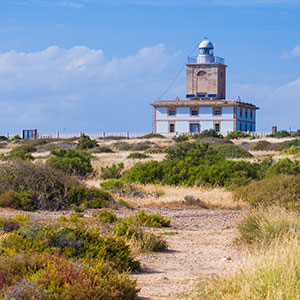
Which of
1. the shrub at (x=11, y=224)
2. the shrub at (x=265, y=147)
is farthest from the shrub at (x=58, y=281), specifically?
the shrub at (x=265, y=147)

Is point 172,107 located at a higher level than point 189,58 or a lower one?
lower

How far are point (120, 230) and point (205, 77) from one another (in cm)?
7390

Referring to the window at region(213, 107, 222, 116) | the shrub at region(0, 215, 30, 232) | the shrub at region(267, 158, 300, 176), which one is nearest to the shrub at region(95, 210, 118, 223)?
the shrub at region(0, 215, 30, 232)

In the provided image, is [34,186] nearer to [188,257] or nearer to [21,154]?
[188,257]

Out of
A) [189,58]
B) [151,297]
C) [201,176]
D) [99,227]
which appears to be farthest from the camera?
[189,58]

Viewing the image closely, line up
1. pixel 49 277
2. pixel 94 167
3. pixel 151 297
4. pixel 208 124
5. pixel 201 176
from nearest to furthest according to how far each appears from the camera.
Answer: pixel 49 277, pixel 151 297, pixel 201 176, pixel 94 167, pixel 208 124

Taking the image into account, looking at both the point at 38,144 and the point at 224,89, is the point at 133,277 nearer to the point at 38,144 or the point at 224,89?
the point at 38,144

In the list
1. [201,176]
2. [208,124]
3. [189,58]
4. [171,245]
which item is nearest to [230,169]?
[201,176]

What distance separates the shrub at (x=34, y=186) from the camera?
16.0m

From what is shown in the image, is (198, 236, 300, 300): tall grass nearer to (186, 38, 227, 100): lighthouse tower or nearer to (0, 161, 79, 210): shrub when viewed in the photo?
(0, 161, 79, 210): shrub

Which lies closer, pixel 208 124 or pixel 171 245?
pixel 171 245

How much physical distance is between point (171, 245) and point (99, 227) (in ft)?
4.71

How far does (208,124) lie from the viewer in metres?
78.4

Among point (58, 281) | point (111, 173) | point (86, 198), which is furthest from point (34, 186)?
point (58, 281)
